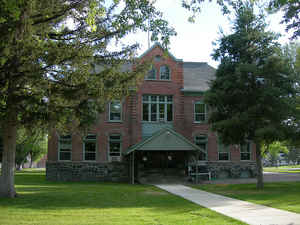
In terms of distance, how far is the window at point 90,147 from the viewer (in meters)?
28.4

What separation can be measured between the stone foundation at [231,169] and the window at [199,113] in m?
3.98

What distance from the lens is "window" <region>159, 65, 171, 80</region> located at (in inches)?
1176

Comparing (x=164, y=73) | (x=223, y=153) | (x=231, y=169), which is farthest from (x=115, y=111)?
(x=231, y=169)

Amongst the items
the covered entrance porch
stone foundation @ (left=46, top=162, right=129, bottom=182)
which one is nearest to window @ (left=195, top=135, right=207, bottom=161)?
the covered entrance porch

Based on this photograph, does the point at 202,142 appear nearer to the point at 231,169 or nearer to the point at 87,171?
the point at 231,169

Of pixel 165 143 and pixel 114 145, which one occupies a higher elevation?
pixel 165 143

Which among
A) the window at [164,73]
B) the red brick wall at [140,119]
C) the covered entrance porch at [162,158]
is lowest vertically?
the covered entrance porch at [162,158]

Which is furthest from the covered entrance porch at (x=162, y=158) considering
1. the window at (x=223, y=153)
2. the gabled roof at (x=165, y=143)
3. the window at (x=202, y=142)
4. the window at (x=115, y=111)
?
the window at (x=115, y=111)

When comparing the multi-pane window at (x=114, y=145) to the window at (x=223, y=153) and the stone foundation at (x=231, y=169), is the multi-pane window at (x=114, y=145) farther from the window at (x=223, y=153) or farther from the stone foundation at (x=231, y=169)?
the window at (x=223, y=153)

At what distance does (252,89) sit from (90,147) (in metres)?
14.7

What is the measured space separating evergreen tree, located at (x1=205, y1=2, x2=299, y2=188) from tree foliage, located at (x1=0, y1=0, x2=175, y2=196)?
758cm

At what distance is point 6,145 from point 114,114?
49.7 feet

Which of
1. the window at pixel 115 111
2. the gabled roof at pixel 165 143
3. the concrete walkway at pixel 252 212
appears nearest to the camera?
the concrete walkway at pixel 252 212

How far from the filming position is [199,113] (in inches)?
1200
